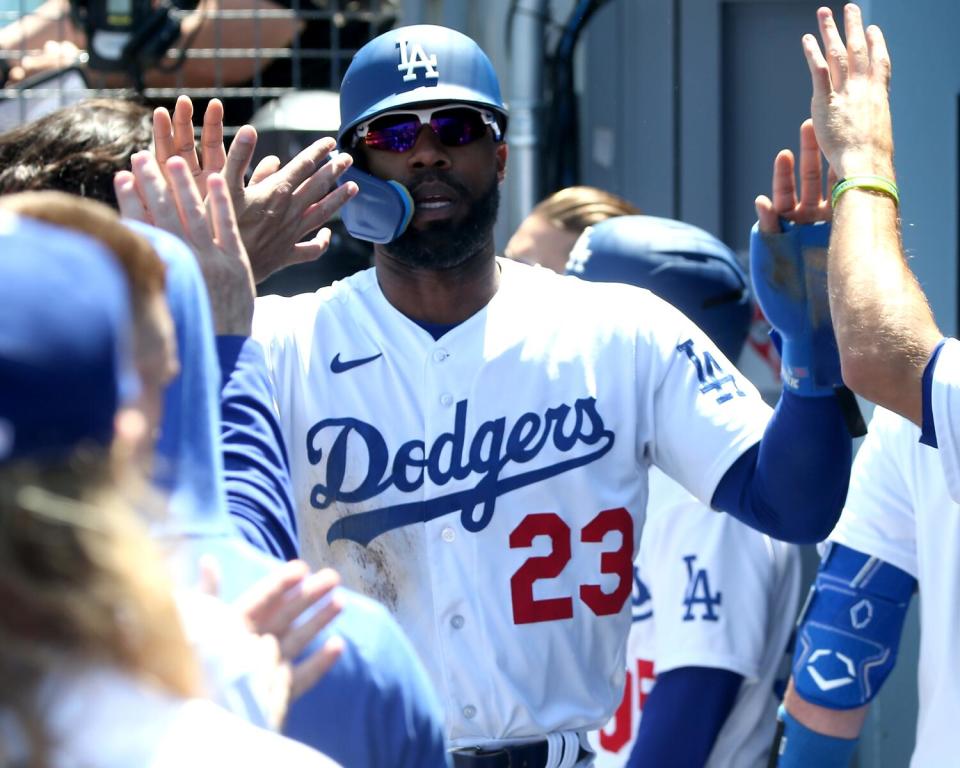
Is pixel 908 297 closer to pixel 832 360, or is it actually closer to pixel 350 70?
pixel 832 360

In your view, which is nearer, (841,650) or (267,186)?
(267,186)

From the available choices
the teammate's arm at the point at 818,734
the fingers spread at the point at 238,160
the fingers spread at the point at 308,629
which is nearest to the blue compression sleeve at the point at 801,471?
the teammate's arm at the point at 818,734

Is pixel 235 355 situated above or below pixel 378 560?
above

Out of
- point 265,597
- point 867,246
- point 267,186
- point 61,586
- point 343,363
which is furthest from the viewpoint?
point 343,363

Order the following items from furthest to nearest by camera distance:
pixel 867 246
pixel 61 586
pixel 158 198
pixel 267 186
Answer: pixel 267 186, pixel 867 246, pixel 158 198, pixel 61 586

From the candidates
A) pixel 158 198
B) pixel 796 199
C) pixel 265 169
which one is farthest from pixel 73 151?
pixel 796 199

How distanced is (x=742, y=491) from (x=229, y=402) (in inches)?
40.7

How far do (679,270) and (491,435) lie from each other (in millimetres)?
899

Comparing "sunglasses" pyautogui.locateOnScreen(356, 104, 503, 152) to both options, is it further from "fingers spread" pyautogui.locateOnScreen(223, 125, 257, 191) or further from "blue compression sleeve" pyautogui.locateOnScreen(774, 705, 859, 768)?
"blue compression sleeve" pyautogui.locateOnScreen(774, 705, 859, 768)

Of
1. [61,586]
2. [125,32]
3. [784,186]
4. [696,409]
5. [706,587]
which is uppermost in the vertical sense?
[125,32]

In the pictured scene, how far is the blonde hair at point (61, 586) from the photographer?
97cm

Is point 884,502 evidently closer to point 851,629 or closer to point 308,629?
point 851,629

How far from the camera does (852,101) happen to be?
7.37ft

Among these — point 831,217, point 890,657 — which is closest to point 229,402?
point 831,217
